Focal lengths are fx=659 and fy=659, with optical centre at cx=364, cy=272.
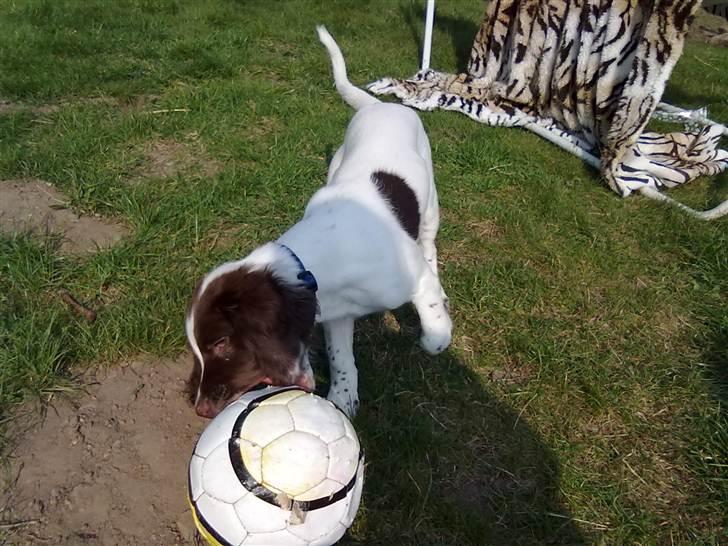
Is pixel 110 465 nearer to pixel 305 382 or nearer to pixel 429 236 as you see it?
pixel 305 382

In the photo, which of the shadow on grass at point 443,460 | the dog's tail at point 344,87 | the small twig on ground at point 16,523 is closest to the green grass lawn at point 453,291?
the shadow on grass at point 443,460

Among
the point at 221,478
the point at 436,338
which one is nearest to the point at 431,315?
the point at 436,338

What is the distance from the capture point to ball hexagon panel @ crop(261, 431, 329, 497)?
170 centimetres

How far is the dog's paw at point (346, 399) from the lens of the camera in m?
2.72

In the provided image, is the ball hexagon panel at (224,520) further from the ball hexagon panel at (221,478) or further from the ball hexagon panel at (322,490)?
the ball hexagon panel at (322,490)

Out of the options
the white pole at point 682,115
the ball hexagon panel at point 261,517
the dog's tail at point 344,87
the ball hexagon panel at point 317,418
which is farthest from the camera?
the white pole at point 682,115

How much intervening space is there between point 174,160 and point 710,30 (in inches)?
362

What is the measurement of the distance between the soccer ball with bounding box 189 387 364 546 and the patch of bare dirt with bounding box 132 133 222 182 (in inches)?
111

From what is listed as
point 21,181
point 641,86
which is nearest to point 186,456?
point 21,181

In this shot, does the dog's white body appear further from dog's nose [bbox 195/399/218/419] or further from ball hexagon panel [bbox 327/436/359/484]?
ball hexagon panel [bbox 327/436/359/484]

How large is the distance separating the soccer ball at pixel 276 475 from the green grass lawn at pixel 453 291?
22.5 inches

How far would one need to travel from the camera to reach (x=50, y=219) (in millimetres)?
3707

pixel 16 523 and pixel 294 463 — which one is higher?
pixel 294 463

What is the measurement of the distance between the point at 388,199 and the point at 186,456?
4.38ft
